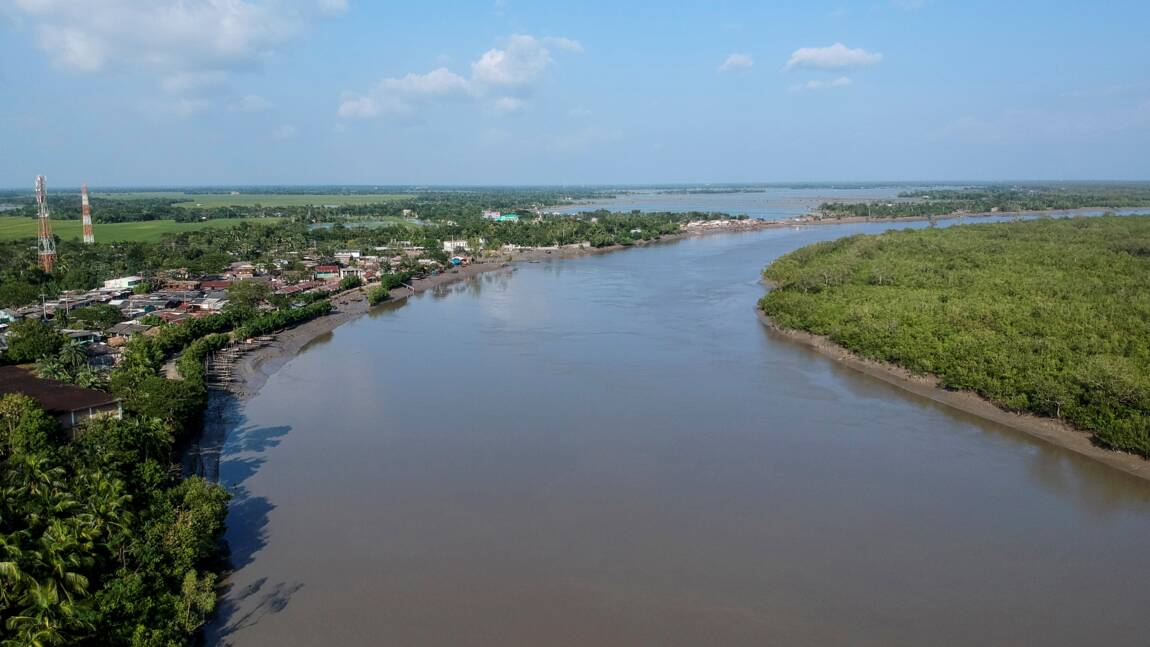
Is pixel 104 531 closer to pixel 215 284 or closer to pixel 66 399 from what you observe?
pixel 66 399

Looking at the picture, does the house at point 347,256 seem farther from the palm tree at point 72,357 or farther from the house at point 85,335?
the palm tree at point 72,357

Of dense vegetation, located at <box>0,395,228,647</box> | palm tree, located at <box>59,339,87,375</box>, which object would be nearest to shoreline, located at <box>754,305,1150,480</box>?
dense vegetation, located at <box>0,395,228,647</box>

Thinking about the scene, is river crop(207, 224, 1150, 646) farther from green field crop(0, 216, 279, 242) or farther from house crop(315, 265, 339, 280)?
green field crop(0, 216, 279, 242)

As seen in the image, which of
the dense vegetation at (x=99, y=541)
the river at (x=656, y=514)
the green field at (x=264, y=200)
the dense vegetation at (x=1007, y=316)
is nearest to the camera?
the dense vegetation at (x=99, y=541)

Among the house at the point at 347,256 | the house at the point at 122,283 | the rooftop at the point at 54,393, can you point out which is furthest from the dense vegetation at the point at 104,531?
the house at the point at 347,256

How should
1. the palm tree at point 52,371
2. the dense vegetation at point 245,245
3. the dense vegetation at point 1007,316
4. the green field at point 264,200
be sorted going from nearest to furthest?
the dense vegetation at point 1007,316 → the palm tree at point 52,371 → the dense vegetation at point 245,245 → the green field at point 264,200

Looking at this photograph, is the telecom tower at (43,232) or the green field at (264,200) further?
the green field at (264,200)

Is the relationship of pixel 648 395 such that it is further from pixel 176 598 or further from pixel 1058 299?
pixel 1058 299
